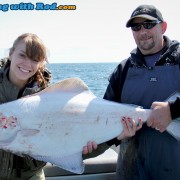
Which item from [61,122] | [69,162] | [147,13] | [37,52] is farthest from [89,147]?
[147,13]

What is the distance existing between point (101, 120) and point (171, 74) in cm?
96

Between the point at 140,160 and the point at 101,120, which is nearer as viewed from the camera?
the point at 101,120

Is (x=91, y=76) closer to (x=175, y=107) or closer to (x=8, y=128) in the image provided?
(x=175, y=107)

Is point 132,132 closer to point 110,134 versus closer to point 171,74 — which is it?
point 110,134

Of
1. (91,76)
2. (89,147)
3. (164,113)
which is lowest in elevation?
(91,76)

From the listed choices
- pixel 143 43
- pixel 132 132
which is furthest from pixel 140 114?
pixel 143 43

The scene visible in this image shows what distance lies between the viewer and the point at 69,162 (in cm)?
354

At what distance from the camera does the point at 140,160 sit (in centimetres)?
395

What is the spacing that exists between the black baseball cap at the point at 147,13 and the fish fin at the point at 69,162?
1.72 meters

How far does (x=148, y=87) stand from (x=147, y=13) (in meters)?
0.92

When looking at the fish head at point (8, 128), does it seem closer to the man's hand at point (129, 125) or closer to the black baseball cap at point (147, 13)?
the man's hand at point (129, 125)

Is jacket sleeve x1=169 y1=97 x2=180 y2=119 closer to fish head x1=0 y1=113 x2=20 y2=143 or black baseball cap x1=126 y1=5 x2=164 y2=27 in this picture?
black baseball cap x1=126 y1=5 x2=164 y2=27

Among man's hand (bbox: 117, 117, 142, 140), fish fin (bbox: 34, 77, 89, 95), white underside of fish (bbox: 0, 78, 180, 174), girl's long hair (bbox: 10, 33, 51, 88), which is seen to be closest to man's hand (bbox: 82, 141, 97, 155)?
white underside of fish (bbox: 0, 78, 180, 174)

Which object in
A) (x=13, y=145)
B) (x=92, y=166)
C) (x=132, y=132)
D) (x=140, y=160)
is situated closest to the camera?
(x=13, y=145)
